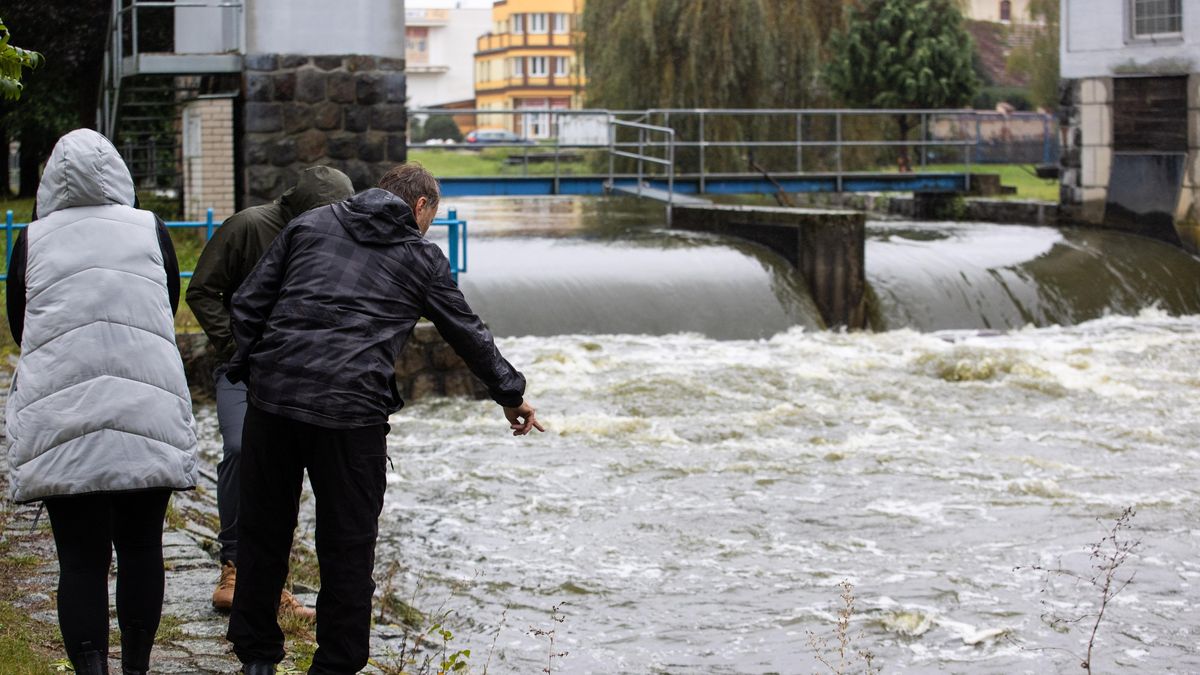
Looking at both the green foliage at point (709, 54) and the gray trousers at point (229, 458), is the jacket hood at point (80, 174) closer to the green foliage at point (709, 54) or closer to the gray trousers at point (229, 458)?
the gray trousers at point (229, 458)

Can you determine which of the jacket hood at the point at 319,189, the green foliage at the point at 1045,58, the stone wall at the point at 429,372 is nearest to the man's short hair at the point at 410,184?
the jacket hood at the point at 319,189

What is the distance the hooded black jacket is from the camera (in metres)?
4.18

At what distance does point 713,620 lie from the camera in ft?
22.3

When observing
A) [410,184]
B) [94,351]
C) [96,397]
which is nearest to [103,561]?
[96,397]

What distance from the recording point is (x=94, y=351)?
4316 mm

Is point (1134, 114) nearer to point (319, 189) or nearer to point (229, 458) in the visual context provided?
point (319, 189)

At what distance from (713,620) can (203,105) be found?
1147 cm

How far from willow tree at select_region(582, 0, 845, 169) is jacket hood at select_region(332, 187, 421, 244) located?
939 inches

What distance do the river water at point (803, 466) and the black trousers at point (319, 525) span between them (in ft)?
5.50

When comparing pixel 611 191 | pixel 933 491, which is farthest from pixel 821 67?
pixel 933 491

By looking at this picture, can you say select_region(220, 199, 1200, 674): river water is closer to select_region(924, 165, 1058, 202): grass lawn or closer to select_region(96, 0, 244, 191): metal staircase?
select_region(96, 0, 244, 191): metal staircase

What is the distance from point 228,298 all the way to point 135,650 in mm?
1589

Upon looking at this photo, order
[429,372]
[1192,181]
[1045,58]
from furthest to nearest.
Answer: [1045,58]
[1192,181]
[429,372]

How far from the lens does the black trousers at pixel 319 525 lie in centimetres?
425
